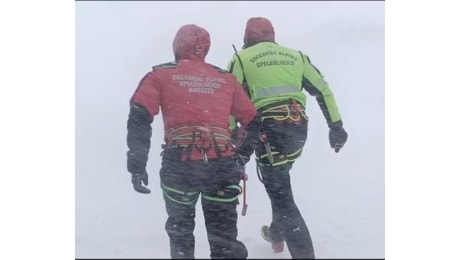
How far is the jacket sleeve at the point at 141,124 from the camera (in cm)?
319

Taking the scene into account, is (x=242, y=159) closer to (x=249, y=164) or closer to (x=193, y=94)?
(x=249, y=164)

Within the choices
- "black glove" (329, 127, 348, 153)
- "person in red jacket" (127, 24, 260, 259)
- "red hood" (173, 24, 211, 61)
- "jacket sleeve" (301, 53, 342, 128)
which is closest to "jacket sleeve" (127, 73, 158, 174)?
"person in red jacket" (127, 24, 260, 259)

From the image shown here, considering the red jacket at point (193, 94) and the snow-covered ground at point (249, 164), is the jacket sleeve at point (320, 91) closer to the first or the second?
the snow-covered ground at point (249, 164)

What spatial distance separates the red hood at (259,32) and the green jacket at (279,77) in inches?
1.6

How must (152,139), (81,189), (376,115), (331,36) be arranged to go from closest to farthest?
(152,139) → (81,189) → (376,115) → (331,36)

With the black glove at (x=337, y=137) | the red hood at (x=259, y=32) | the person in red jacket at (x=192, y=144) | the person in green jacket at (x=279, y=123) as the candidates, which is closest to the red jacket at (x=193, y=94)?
the person in red jacket at (x=192, y=144)

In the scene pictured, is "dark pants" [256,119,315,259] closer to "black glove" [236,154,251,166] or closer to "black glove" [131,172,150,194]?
"black glove" [236,154,251,166]

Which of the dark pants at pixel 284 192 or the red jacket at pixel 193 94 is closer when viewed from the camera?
the red jacket at pixel 193 94

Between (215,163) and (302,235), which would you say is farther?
(302,235)

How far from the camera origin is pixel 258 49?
11.5ft

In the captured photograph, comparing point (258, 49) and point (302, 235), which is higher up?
point (258, 49)
